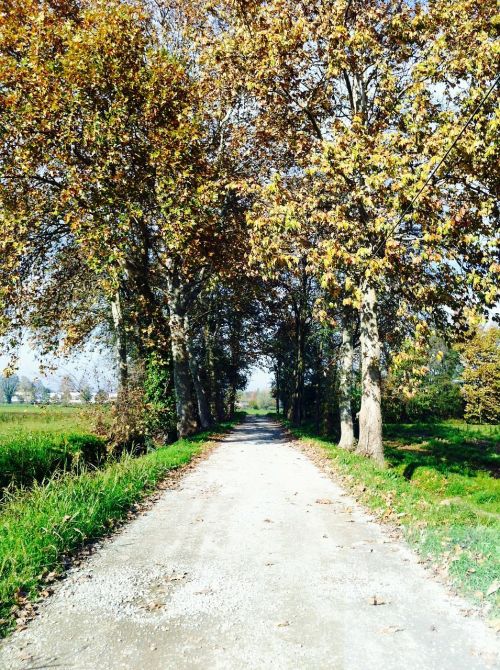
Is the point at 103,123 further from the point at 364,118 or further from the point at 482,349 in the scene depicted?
the point at 482,349

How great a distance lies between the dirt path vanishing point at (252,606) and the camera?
3.92 meters

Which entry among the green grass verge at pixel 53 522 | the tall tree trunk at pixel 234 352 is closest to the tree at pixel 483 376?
the tall tree trunk at pixel 234 352

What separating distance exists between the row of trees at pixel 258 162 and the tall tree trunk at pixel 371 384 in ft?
0.19

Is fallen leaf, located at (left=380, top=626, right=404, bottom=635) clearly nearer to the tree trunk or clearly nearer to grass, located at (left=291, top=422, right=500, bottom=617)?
grass, located at (left=291, top=422, right=500, bottom=617)

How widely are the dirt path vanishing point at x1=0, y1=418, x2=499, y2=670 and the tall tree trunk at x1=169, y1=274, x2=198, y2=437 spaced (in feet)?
45.1

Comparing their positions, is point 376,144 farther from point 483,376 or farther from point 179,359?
point 483,376

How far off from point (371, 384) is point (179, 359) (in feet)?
32.4

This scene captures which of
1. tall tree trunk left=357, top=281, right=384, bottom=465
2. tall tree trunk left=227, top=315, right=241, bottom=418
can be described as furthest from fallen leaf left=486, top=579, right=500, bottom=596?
tall tree trunk left=227, top=315, right=241, bottom=418

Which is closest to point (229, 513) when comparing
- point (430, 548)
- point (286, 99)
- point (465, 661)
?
point (430, 548)

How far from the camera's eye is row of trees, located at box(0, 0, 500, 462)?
11.3 m

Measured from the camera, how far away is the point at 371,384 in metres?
14.1

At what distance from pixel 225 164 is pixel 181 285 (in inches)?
230

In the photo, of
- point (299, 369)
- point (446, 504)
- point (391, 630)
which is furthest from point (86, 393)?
point (299, 369)

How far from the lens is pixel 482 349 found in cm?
3766
